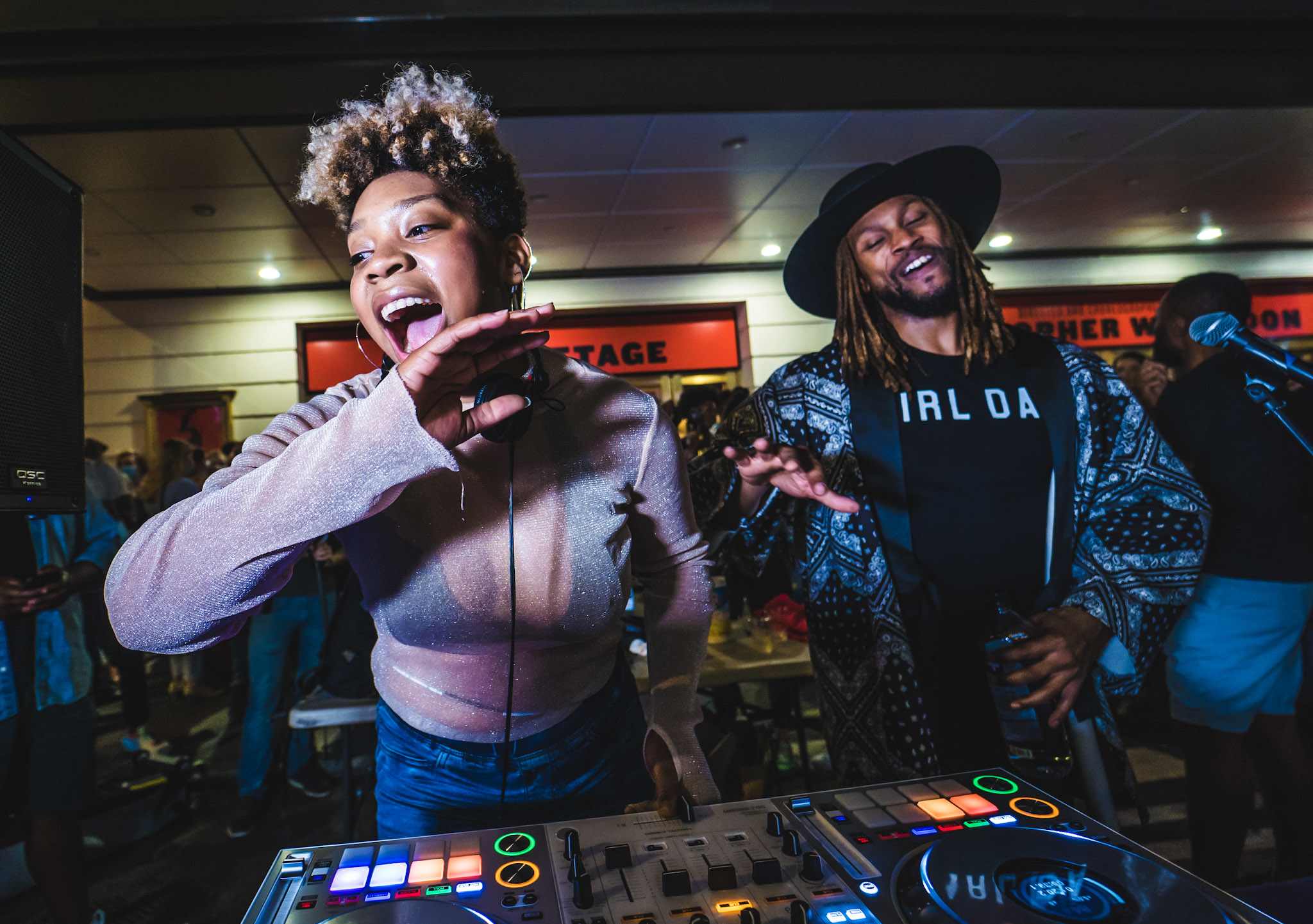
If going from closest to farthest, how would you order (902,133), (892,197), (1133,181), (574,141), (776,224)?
(892,197), (574,141), (902,133), (1133,181), (776,224)

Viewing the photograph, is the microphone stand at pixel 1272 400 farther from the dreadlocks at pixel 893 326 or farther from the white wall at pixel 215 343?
the white wall at pixel 215 343

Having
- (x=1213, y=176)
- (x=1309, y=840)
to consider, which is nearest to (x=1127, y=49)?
(x=1309, y=840)

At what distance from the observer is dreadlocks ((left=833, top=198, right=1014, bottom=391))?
5.34ft

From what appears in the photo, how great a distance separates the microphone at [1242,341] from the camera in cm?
146

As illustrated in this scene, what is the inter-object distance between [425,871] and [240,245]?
7.38 meters

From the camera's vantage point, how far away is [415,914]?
1.75ft

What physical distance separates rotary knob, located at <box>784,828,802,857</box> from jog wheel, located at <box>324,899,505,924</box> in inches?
9.8

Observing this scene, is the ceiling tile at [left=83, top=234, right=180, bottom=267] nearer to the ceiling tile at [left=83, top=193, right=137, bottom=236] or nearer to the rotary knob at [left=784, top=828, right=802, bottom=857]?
the ceiling tile at [left=83, top=193, right=137, bottom=236]

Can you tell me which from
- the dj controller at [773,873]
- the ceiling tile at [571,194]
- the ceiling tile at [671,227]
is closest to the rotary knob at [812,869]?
the dj controller at [773,873]

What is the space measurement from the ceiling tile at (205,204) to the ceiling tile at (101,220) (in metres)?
0.07

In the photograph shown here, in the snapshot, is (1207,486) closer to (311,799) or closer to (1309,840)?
(1309,840)

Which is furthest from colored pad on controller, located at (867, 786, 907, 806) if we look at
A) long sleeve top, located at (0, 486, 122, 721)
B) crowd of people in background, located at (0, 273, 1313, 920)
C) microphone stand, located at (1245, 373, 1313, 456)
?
long sleeve top, located at (0, 486, 122, 721)

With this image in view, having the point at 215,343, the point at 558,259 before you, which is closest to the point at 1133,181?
the point at 558,259

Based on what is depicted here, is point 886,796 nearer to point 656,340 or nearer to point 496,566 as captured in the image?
point 496,566
